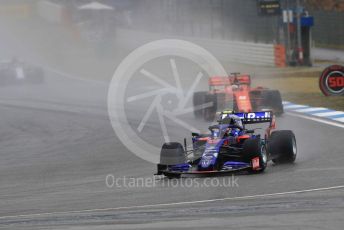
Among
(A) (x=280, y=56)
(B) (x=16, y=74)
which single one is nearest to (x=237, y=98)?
(B) (x=16, y=74)

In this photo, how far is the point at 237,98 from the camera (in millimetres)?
18344

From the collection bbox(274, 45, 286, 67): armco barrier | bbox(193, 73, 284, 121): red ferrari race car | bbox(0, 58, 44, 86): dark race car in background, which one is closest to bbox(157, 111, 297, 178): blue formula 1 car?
bbox(193, 73, 284, 121): red ferrari race car

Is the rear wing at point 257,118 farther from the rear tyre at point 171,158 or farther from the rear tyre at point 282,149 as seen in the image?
the rear tyre at point 171,158

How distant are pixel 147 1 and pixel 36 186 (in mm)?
38125

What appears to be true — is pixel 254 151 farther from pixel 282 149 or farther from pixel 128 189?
pixel 128 189

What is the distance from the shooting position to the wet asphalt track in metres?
8.66

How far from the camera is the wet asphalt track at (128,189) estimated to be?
28.4 feet

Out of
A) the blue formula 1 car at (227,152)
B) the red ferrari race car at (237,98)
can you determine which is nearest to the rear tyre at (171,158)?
the blue formula 1 car at (227,152)

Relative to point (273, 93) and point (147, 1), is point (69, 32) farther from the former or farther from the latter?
point (273, 93)

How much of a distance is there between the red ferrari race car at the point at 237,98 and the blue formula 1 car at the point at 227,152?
5.27m

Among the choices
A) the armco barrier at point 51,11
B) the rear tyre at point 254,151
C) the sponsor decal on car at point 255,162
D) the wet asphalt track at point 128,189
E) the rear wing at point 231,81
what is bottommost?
the wet asphalt track at point 128,189

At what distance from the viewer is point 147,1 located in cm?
4962

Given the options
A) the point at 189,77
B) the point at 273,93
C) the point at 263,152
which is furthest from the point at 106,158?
the point at 189,77

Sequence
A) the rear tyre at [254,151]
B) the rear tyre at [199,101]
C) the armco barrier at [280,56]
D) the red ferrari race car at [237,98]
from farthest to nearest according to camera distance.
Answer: the armco barrier at [280,56] < the rear tyre at [199,101] < the red ferrari race car at [237,98] < the rear tyre at [254,151]
